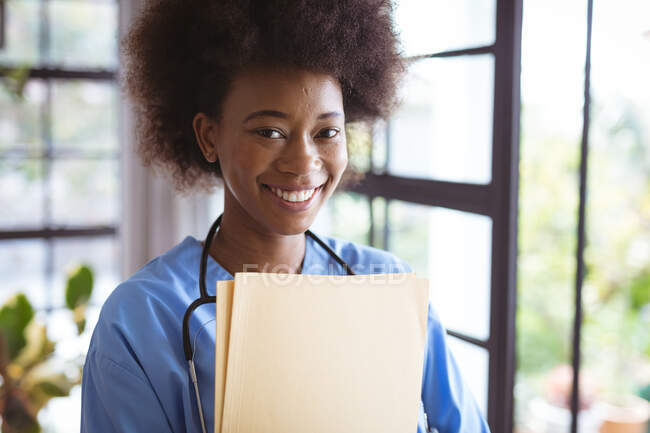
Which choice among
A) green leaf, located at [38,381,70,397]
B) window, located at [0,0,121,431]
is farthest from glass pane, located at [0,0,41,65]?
green leaf, located at [38,381,70,397]

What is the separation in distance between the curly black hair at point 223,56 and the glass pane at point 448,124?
474mm

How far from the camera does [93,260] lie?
3654 mm

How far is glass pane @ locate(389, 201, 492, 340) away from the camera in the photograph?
180cm

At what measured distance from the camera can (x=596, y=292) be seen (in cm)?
673

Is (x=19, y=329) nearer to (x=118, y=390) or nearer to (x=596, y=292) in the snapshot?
(x=118, y=390)

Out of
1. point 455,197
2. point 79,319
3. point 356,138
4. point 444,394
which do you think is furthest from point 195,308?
point 79,319

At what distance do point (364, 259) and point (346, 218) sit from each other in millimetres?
1317

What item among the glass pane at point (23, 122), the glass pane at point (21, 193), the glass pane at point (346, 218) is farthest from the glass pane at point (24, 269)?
the glass pane at point (346, 218)

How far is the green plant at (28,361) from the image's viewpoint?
2568mm

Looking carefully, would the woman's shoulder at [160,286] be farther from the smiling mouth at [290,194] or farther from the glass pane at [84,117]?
the glass pane at [84,117]

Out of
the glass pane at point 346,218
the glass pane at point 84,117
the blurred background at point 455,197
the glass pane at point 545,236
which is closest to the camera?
the blurred background at point 455,197

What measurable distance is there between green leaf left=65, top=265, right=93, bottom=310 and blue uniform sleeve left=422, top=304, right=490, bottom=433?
2.06 meters

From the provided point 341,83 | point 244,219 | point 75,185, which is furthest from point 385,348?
point 75,185

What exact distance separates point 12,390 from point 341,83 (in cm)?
232
